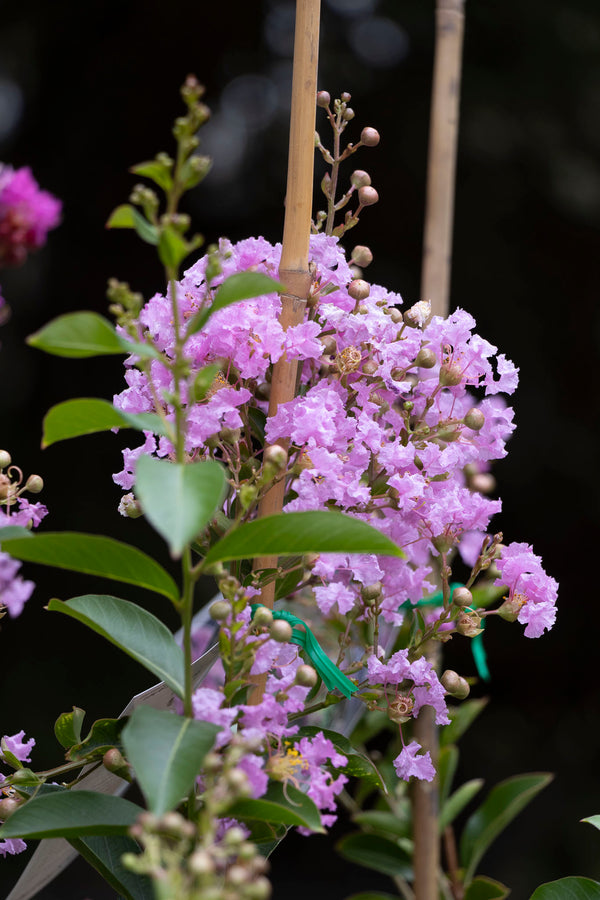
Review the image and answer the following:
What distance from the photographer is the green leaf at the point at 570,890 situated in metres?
0.58

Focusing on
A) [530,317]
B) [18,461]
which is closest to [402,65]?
[530,317]

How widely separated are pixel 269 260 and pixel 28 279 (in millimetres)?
1305

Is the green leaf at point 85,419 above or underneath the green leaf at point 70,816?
above

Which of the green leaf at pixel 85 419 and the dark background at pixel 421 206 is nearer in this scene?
the green leaf at pixel 85 419

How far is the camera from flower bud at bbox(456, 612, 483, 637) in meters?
0.60

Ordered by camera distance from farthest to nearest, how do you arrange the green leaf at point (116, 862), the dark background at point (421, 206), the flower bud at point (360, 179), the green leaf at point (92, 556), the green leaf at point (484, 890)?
the dark background at point (421, 206)
the green leaf at point (484, 890)
the flower bud at point (360, 179)
the green leaf at point (116, 862)
the green leaf at point (92, 556)

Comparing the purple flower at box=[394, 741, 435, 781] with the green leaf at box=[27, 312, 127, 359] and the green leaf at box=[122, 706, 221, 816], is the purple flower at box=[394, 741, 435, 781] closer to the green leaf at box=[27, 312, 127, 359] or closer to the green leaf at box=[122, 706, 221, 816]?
the green leaf at box=[122, 706, 221, 816]

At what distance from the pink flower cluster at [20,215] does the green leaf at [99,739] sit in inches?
13.0

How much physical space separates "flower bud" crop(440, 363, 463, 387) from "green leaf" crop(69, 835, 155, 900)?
0.37m

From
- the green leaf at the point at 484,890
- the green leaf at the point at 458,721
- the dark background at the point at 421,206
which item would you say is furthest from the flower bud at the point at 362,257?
the dark background at the point at 421,206

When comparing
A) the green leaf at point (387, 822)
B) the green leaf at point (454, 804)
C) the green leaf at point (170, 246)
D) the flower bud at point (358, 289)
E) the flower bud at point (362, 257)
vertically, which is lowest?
the green leaf at point (387, 822)

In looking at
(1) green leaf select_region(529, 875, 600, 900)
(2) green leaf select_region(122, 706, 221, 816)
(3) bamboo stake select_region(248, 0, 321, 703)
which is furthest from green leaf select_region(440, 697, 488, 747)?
(2) green leaf select_region(122, 706, 221, 816)

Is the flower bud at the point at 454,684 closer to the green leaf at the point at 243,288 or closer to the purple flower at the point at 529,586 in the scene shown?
the purple flower at the point at 529,586

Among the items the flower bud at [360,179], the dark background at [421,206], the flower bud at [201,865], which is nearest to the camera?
the flower bud at [201,865]
